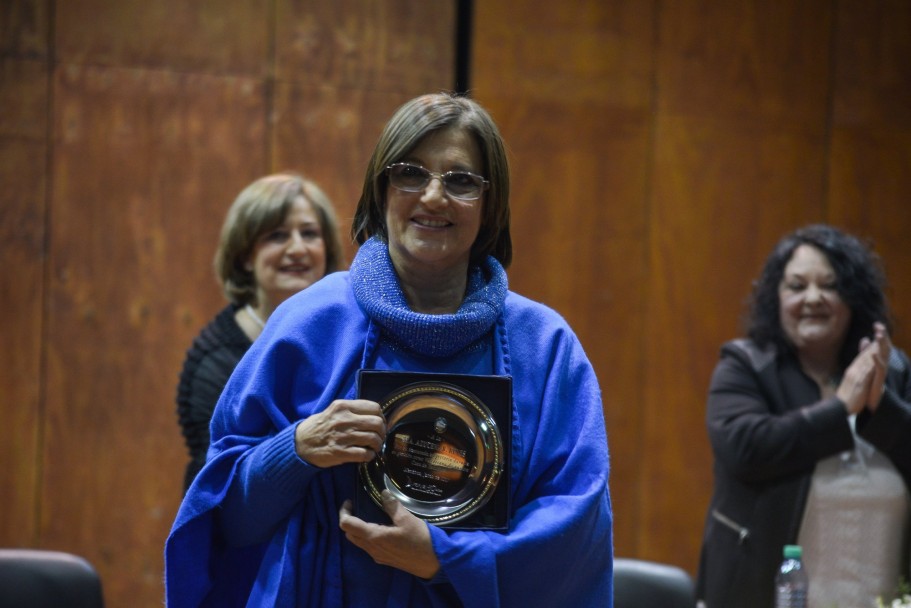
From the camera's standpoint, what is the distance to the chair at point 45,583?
239 centimetres

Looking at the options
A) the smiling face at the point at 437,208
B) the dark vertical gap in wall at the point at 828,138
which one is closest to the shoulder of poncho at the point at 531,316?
the smiling face at the point at 437,208

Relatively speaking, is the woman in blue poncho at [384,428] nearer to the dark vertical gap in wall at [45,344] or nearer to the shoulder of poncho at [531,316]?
the shoulder of poncho at [531,316]

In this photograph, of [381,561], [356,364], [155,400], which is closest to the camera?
[381,561]

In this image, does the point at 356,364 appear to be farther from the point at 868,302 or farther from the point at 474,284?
the point at 868,302

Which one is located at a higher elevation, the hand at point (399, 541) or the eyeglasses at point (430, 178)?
the eyeglasses at point (430, 178)

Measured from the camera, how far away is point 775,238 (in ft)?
16.3

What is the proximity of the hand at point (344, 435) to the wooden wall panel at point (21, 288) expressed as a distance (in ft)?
10.0

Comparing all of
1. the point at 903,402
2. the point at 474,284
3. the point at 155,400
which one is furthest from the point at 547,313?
the point at 155,400

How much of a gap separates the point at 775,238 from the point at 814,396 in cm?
208

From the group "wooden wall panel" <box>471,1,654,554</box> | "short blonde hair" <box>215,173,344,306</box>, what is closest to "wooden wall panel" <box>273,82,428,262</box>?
"wooden wall panel" <box>471,1,654,554</box>

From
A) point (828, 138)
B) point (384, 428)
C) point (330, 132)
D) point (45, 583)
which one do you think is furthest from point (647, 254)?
point (384, 428)

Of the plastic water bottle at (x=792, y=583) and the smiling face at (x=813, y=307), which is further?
the smiling face at (x=813, y=307)

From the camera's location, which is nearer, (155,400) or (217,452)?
(217,452)

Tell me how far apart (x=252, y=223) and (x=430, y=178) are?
4.47 feet
